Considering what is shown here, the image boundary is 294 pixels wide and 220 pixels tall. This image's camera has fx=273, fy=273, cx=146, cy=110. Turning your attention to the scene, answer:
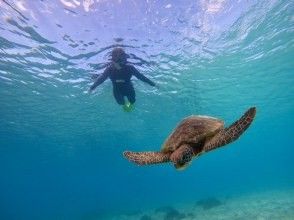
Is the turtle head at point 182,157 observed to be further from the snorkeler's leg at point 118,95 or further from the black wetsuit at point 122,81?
the snorkeler's leg at point 118,95

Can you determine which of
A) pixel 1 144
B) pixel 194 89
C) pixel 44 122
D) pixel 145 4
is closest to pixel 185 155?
pixel 145 4

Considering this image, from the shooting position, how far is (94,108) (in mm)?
32844

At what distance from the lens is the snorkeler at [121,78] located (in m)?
14.7

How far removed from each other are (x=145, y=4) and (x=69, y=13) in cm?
397

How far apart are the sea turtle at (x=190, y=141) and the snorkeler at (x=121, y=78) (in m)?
8.38

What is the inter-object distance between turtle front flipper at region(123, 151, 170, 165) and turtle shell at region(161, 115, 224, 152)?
0.88ft

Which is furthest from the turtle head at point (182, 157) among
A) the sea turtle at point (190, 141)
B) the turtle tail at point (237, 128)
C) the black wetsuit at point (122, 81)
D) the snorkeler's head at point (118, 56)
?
the snorkeler's head at point (118, 56)

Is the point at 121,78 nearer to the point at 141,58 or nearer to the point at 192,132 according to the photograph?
the point at 141,58

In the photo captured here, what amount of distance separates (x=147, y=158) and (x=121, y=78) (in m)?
10.8

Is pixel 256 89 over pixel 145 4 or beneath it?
over

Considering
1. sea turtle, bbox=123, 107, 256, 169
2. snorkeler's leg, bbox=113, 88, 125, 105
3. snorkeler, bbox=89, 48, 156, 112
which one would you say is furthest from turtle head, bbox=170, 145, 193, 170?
snorkeler's leg, bbox=113, 88, 125, 105

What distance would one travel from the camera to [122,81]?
1520cm

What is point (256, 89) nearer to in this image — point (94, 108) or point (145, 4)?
point (94, 108)

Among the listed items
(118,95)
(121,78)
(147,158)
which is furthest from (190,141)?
(121,78)
